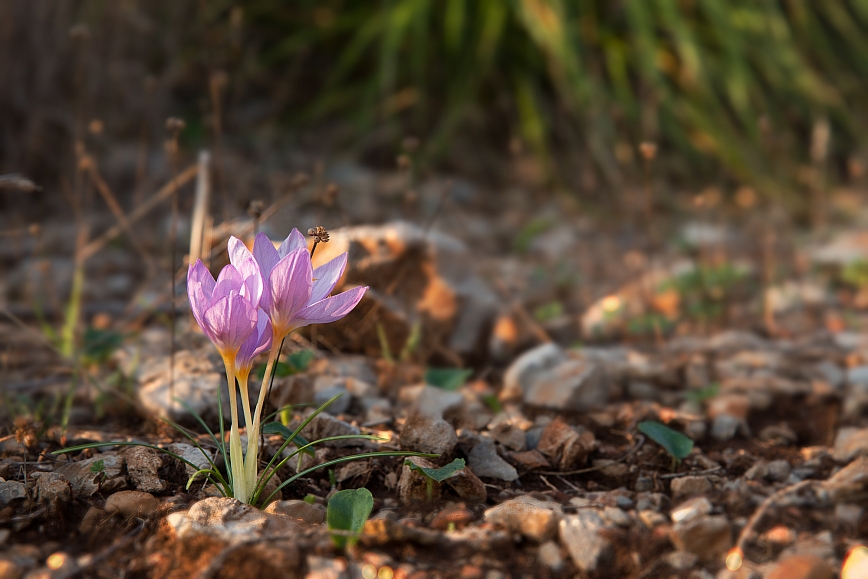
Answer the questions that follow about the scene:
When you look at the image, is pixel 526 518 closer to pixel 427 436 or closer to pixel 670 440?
pixel 427 436

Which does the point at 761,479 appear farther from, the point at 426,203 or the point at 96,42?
the point at 96,42

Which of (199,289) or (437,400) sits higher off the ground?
(199,289)

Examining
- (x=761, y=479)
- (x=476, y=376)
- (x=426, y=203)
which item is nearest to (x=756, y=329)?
(x=476, y=376)

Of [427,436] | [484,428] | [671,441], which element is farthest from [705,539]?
[484,428]

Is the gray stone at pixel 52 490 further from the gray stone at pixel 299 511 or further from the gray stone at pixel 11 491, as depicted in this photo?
the gray stone at pixel 299 511

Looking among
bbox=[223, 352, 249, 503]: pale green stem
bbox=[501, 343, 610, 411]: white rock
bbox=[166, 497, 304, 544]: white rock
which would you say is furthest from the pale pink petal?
bbox=[501, 343, 610, 411]: white rock

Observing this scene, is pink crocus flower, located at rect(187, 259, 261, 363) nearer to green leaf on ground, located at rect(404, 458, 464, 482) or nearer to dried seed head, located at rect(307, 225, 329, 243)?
dried seed head, located at rect(307, 225, 329, 243)
